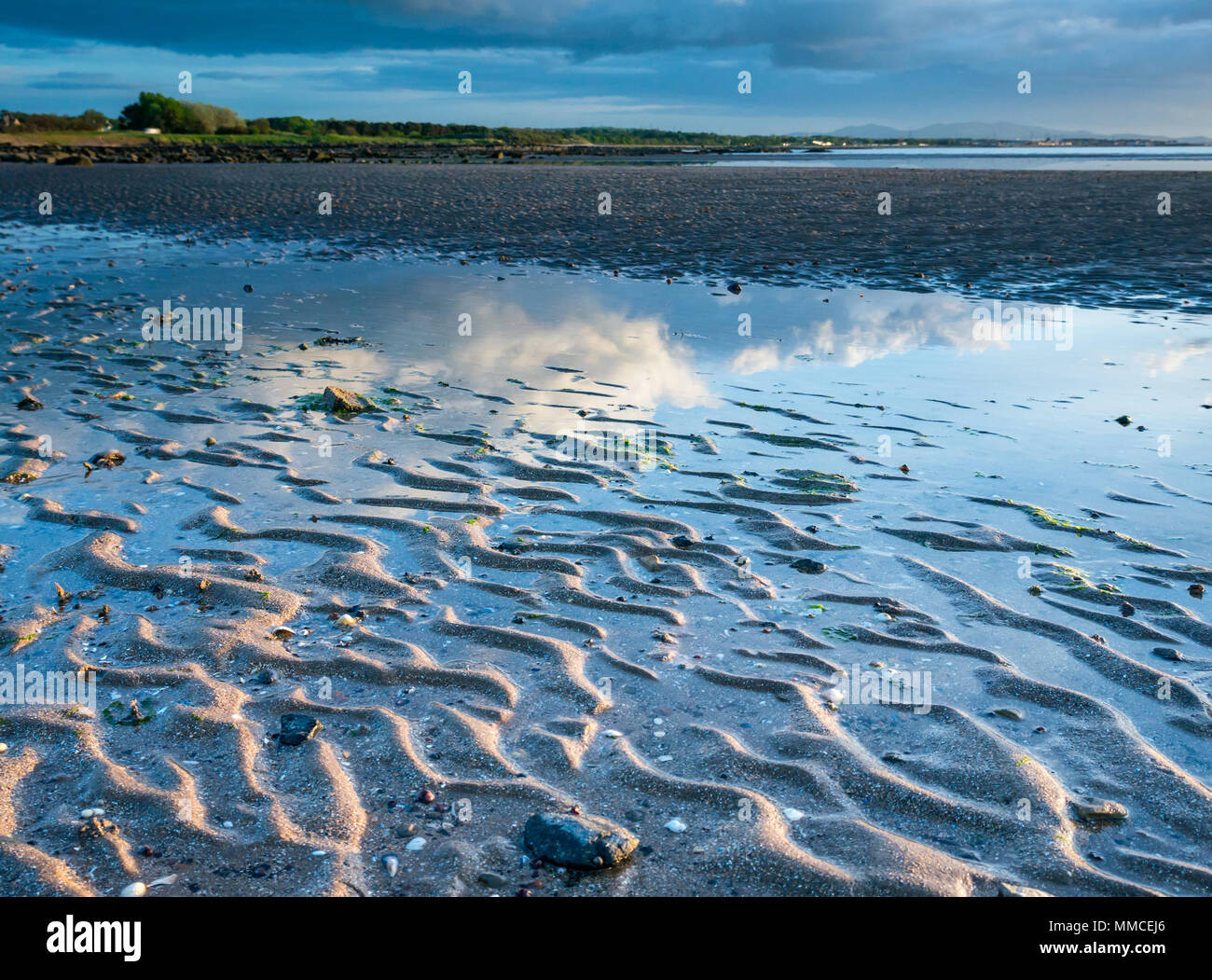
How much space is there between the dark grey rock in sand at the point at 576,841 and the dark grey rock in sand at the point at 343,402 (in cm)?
664

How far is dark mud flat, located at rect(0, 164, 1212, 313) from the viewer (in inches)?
779

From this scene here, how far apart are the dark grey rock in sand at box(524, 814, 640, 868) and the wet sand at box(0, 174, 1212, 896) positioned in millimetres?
53

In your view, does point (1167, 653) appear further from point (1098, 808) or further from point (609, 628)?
point (609, 628)

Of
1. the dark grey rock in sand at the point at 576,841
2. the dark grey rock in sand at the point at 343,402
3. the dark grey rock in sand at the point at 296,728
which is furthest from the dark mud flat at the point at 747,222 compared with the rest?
the dark grey rock in sand at the point at 576,841

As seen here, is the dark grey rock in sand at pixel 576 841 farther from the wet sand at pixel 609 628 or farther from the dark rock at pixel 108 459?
the dark rock at pixel 108 459

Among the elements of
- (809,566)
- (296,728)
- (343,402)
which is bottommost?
(296,728)

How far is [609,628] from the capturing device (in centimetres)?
545

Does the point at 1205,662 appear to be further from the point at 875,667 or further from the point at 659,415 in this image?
the point at 659,415

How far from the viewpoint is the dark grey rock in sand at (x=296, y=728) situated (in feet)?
14.3

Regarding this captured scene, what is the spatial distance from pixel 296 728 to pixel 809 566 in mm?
3590

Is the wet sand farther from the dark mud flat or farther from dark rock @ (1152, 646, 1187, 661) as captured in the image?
the dark mud flat

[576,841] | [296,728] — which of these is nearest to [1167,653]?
[576,841]
